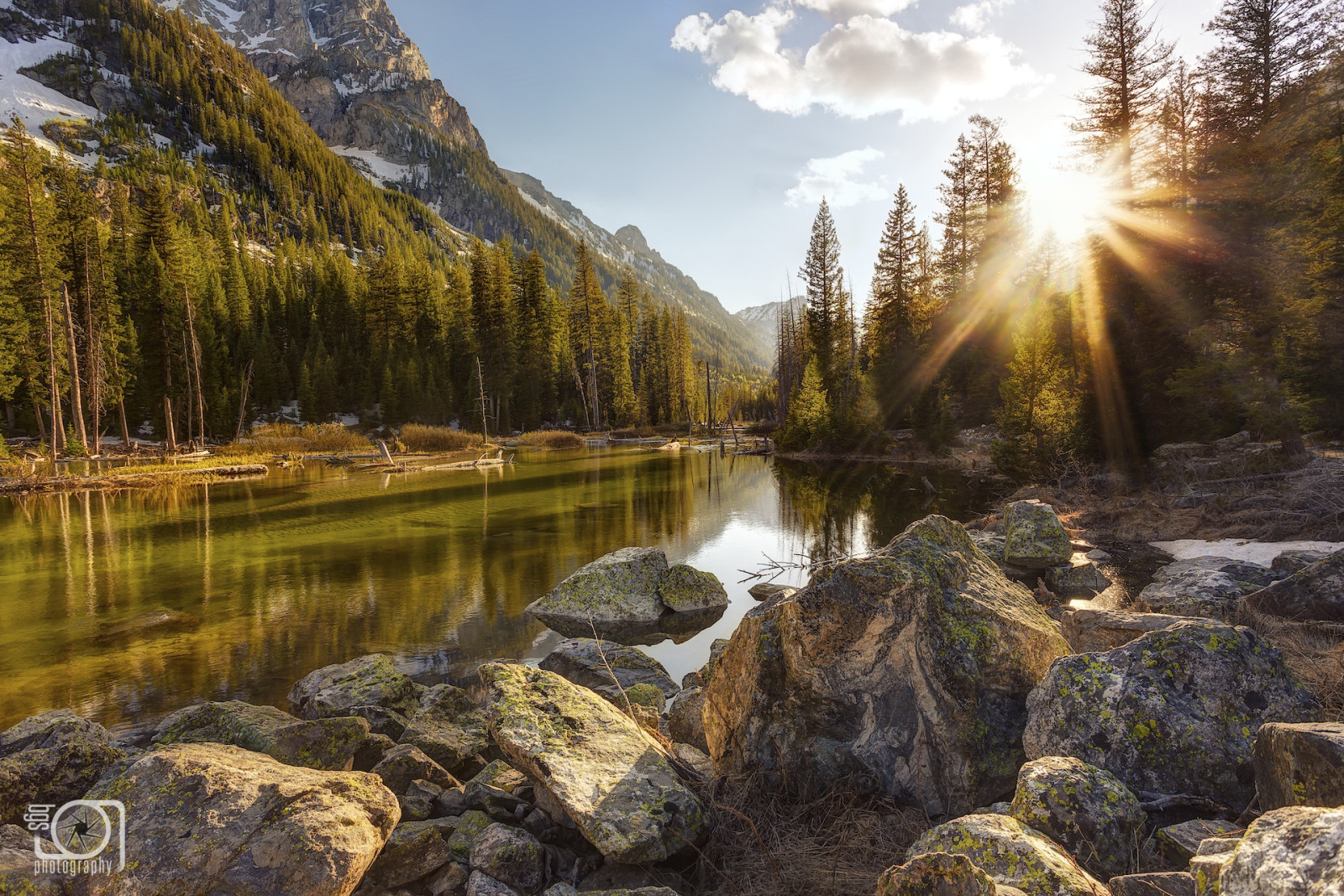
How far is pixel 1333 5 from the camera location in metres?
20.8

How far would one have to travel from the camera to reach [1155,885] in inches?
78.4

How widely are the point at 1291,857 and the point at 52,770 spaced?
6669 millimetres

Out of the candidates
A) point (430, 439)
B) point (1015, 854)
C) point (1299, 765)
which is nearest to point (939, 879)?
point (1015, 854)

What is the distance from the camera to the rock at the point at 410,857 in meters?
3.07

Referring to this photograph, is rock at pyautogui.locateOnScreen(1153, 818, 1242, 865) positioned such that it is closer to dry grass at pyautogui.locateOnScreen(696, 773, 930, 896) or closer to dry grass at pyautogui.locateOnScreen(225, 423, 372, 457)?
dry grass at pyautogui.locateOnScreen(696, 773, 930, 896)

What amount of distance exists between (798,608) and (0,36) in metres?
230

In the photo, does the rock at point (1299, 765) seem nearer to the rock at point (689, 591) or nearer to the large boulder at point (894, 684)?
the large boulder at point (894, 684)

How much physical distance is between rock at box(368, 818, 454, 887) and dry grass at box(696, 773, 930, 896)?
1.49 meters

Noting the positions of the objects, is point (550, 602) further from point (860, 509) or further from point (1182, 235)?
point (1182, 235)

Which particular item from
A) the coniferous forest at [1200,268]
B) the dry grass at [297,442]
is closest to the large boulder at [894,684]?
the coniferous forest at [1200,268]

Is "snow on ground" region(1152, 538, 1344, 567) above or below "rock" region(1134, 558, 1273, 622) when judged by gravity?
below

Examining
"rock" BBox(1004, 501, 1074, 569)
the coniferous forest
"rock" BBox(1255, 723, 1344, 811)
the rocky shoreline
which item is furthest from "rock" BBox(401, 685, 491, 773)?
the coniferous forest

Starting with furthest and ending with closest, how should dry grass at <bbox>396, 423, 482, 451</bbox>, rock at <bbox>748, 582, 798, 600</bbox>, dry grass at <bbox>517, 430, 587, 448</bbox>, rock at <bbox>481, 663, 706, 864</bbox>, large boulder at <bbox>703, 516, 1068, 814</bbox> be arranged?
1. dry grass at <bbox>517, 430, 587, 448</bbox>
2. dry grass at <bbox>396, 423, 482, 451</bbox>
3. rock at <bbox>748, 582, 798, 600</bbox>
4. large boulder at <bbox>703, 516, 1068, 814</bbox>
5. rock at <bbox>481, 663, 706, 864</bbox>

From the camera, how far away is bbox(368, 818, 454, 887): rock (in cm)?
307
